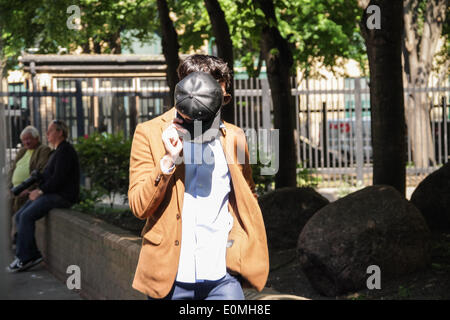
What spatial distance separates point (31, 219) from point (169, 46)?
328 cm

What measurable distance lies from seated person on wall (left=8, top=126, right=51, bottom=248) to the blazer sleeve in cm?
834

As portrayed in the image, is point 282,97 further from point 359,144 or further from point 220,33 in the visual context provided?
point 359,144

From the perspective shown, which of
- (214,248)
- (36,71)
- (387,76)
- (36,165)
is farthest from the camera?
(36,71)

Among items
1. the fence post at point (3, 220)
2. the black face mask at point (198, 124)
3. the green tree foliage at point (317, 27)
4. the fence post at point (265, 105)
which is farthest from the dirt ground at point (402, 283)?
the green tree foliage at point (317, 27)

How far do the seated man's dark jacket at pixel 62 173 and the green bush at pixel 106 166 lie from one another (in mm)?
1202

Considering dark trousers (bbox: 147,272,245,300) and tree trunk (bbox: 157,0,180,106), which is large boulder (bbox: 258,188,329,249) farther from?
dark trousers (bbox: 147,272,245,300)

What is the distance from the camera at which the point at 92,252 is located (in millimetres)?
8219

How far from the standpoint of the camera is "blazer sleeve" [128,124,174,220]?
3.20 meters

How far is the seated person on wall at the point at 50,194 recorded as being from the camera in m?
10.4

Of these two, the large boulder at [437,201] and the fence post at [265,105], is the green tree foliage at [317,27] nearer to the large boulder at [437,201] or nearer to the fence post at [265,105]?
the fence post at [265,105]
